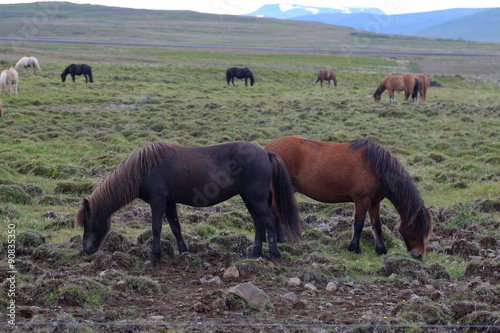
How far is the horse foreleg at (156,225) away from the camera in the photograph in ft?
22.2

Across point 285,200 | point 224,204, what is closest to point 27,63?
point 224,204

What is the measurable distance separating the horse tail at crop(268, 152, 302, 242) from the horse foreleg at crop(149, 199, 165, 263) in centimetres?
147

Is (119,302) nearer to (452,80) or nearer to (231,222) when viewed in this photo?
(231,222)

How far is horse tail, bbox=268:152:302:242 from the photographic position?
7.10 meters

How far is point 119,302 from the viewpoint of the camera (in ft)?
17.7

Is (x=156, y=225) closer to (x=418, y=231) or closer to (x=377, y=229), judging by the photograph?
(x=377, y=229)

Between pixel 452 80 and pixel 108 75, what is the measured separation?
26.9m

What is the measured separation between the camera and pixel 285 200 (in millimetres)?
7254

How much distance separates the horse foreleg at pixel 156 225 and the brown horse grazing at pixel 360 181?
1959 mm

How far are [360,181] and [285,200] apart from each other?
3.46ft

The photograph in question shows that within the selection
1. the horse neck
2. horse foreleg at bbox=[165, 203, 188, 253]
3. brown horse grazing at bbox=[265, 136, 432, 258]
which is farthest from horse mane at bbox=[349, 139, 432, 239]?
the horse neck

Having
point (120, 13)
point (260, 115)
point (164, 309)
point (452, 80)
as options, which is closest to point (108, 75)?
point (260, 115)

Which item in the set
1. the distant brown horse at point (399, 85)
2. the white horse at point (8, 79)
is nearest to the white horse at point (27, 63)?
the white horse at point (8, 79)

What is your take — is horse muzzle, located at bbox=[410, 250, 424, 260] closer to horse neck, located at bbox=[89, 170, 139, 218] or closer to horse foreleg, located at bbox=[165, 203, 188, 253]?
horse foreleg, located at bbox=[165, 203, 188, 253]
